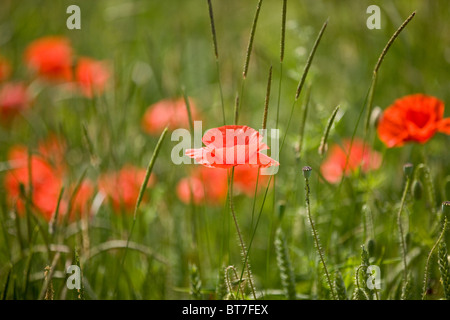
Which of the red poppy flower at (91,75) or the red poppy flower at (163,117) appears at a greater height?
the red poppy flower at (91,75)

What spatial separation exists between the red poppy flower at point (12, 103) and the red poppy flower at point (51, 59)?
5.1 inches

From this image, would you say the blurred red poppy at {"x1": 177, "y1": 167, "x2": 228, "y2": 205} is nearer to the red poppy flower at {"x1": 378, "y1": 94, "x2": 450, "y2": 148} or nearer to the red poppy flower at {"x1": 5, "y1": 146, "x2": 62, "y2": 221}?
the red poppy flower at {"x1": 5, "y1": 146, "x2": 62, "y2": 221}

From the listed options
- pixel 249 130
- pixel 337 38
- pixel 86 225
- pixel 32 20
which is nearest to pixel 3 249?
pixel 86 225

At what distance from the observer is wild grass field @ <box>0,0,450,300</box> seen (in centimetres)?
92

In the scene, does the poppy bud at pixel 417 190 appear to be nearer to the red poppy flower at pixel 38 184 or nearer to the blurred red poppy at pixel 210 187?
the blurred red poppy at pixel 210 187

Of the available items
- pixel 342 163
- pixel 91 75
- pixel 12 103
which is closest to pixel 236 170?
pixel 342 163

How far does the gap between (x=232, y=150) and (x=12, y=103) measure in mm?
1188

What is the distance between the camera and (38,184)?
136cm

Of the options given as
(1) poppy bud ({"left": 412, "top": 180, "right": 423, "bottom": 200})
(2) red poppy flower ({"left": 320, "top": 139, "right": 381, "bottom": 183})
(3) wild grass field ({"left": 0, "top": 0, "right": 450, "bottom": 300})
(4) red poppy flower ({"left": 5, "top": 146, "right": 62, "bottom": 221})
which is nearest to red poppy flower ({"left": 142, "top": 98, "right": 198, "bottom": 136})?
(3) wild grass field ({"left": 0, "top": 0, "right": 450, "bottom": 300})

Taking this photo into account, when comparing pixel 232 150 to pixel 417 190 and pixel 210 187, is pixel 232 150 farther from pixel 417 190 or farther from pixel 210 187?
pixel 210 187

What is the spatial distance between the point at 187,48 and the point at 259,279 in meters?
1.62

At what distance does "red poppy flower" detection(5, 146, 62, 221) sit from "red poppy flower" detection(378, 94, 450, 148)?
0.70 metres

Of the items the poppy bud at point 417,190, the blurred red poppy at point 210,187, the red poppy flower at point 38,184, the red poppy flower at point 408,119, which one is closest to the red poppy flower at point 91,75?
the red poppy flower at point 38,184

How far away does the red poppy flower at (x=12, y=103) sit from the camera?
1.74 metres
